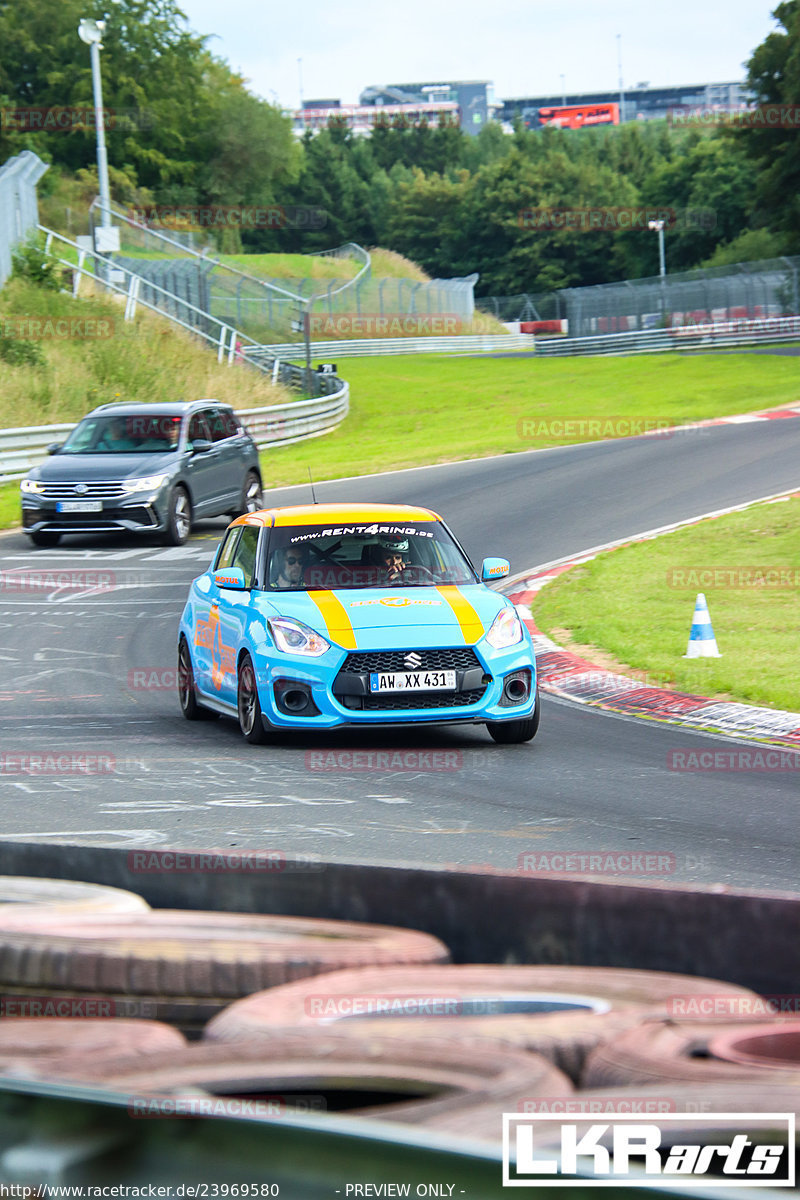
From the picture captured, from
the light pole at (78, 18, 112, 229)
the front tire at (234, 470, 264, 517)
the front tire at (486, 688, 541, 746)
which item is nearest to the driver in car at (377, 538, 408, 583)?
the front tire at (486, 688, 541, 746)

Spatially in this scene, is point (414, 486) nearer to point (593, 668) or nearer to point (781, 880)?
point (593, 668)

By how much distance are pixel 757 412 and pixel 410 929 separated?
106 feet

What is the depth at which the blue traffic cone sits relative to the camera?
41.4 ft

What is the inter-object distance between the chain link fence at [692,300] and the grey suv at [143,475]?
42391 mm

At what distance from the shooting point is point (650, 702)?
11.2m

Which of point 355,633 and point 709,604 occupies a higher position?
point 355,633

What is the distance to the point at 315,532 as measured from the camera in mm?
10594

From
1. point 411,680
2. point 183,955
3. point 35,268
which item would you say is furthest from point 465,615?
point 35,268

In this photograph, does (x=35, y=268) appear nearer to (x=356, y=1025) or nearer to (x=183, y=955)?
(x=183, y=955)

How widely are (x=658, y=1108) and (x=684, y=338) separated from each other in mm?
59492

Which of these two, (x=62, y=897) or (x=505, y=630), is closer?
(x=62, y=897)

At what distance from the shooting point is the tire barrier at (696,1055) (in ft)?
10.1

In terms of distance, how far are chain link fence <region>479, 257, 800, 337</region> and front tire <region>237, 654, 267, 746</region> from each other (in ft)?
176

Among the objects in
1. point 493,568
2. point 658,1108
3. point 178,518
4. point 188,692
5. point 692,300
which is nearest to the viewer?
point 658,1108
